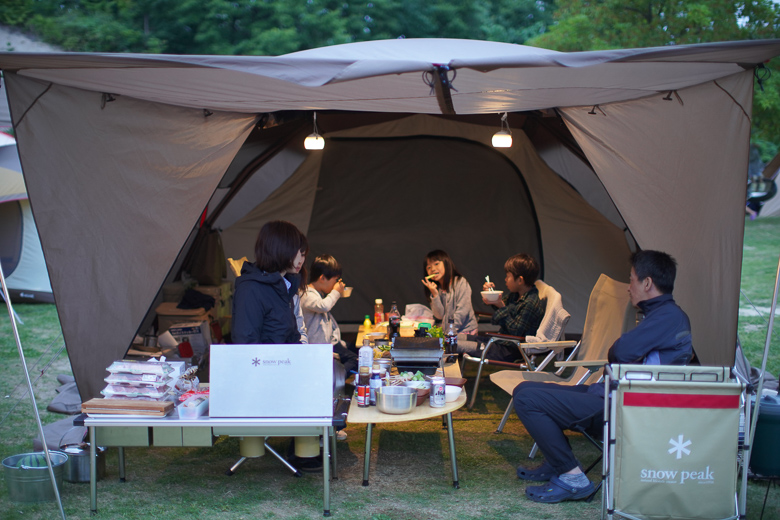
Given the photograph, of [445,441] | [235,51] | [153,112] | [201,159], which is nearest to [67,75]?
[153,112]

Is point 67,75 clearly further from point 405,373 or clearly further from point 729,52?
point 729,52

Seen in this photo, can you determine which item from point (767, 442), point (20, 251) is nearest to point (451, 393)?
point (767, 442)

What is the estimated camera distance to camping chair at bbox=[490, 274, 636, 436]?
153 inches

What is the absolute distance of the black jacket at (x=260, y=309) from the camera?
317 cm

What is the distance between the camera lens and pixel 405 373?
3455 millimetres

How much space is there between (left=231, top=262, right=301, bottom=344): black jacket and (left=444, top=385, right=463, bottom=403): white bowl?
2.60 feet

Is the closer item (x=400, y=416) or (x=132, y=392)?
(x=132, y=392)

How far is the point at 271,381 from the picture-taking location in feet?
→ 9.27

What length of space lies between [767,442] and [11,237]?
8.62 meters

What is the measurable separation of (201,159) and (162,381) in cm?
134

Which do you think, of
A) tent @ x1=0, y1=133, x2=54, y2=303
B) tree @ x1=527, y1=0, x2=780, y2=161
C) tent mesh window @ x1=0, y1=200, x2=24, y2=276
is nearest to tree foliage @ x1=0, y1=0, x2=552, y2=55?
tree @ x1=527, y1=0, x2=780, y2=161

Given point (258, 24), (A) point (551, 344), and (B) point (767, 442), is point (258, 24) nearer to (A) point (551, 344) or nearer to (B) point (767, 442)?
(A) point (551, 344)

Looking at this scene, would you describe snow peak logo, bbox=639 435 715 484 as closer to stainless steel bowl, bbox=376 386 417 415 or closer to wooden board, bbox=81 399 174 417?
stainless steel bowl, bbox=376 386 417 415

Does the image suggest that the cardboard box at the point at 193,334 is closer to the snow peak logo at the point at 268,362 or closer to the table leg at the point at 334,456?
the table leg at the point at 334,456
